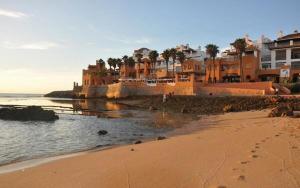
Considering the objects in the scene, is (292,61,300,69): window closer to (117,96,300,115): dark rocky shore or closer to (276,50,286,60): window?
(276,50,286,60): window

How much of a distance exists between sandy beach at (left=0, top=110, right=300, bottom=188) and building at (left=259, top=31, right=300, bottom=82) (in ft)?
202

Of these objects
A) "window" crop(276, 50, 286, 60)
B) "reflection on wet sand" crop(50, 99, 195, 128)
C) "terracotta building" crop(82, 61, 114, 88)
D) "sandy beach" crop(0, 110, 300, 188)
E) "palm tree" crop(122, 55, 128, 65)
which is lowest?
"reflection on wet sand" crop(50, 99, 195, 128)

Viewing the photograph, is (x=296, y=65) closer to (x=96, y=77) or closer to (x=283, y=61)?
(x=283, y=61)

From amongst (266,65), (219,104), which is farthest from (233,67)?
(219,104)

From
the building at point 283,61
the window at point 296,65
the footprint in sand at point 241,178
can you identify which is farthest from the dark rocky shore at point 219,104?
the window at point 296,65

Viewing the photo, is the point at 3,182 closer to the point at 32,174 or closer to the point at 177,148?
the point at 32,174

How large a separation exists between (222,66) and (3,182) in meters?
75.1

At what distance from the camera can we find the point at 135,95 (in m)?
86.6

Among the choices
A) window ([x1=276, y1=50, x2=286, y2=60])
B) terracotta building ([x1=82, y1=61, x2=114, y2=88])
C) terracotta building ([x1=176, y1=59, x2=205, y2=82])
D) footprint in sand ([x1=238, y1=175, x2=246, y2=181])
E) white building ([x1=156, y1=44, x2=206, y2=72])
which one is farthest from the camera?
terracotta building ([x1=82, y1=61, x2=114, y2=88])

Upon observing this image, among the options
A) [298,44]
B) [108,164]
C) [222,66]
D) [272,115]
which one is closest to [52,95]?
[222,66]

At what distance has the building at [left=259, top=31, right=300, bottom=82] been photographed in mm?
72438

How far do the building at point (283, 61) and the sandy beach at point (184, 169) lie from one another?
61686 mm

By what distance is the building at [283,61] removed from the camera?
7244 cm

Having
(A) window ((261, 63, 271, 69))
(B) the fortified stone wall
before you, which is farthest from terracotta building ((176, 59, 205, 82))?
(B) the fortified stone wall
